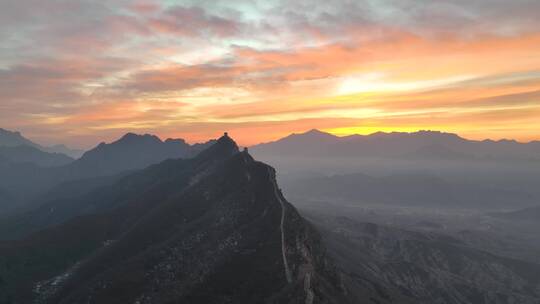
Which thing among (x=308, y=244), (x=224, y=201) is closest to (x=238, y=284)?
(x=308, y=244)

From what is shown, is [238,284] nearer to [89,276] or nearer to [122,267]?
[122,267]

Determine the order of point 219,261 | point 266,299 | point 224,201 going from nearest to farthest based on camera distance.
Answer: point 266,299
point 219,261
point 224,201

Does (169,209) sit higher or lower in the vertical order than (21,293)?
higher

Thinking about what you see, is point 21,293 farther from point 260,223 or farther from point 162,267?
point 260,223

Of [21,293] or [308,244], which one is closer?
[308,244]

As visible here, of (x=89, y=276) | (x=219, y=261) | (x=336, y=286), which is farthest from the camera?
(x=89, y=276)

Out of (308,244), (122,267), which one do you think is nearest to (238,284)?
(308,244)

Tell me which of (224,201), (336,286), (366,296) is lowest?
(366,296)

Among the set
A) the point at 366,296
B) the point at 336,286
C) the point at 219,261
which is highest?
the point at 219,261

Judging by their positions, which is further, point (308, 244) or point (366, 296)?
point (366, 296)
